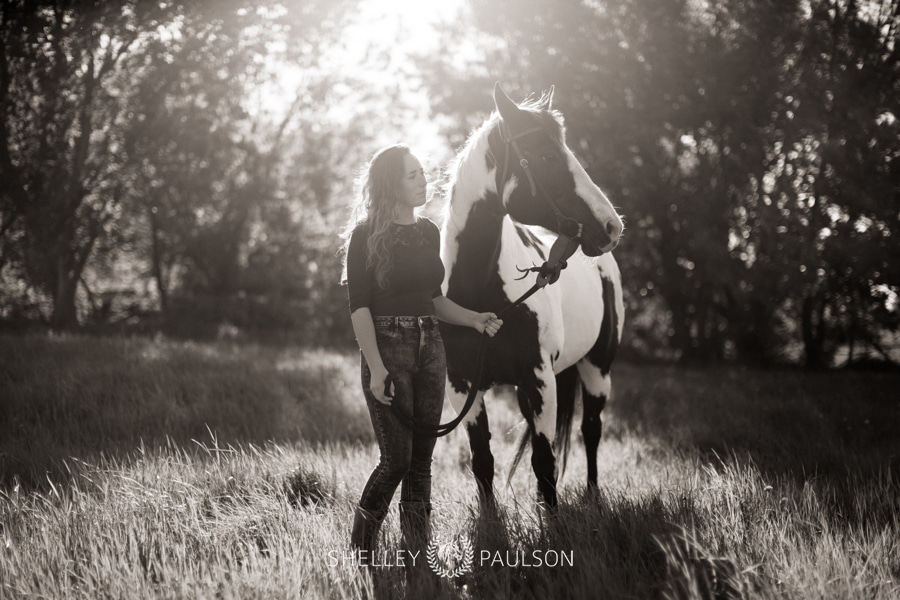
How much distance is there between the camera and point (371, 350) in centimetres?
255

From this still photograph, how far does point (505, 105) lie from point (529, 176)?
1.27 ft

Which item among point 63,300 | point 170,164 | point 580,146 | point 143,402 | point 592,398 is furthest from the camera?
point 580,146

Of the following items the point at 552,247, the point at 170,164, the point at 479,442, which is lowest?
the point at 479,442

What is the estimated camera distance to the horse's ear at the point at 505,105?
10.0ft

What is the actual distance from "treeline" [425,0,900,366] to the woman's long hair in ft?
22.9

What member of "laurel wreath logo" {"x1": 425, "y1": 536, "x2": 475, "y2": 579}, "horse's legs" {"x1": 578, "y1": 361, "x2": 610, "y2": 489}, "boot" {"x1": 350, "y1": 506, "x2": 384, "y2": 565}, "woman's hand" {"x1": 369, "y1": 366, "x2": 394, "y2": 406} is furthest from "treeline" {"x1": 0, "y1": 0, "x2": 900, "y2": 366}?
"laurel wreath logo" {"x1": 425, "y1": 536, "x2": 475, "y2": 579}

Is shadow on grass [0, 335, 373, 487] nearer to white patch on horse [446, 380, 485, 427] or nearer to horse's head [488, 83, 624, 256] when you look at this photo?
white patch on horse [446, 380, 485, 427]

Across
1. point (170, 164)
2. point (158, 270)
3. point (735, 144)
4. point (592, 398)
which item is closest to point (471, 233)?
point (592, 398)

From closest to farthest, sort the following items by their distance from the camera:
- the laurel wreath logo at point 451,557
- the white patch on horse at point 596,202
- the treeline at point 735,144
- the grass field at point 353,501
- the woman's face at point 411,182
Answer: the grass field at point 353,501 → the laurel wreath logo at point 451,557 → the woman's face at point 411,182 → the white patch on horse at point 596,202 → the treeline at point 735,144

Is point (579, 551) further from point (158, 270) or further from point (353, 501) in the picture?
point (158, 270)

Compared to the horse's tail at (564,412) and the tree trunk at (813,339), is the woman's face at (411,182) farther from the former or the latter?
the tree trunk at (813,339)

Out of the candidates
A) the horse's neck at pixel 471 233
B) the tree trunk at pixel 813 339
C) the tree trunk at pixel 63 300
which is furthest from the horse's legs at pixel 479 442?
the tree trunk at pixel 813 339

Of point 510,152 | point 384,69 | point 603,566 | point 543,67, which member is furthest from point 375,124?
point 603,566

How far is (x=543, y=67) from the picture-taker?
10.2 metres
